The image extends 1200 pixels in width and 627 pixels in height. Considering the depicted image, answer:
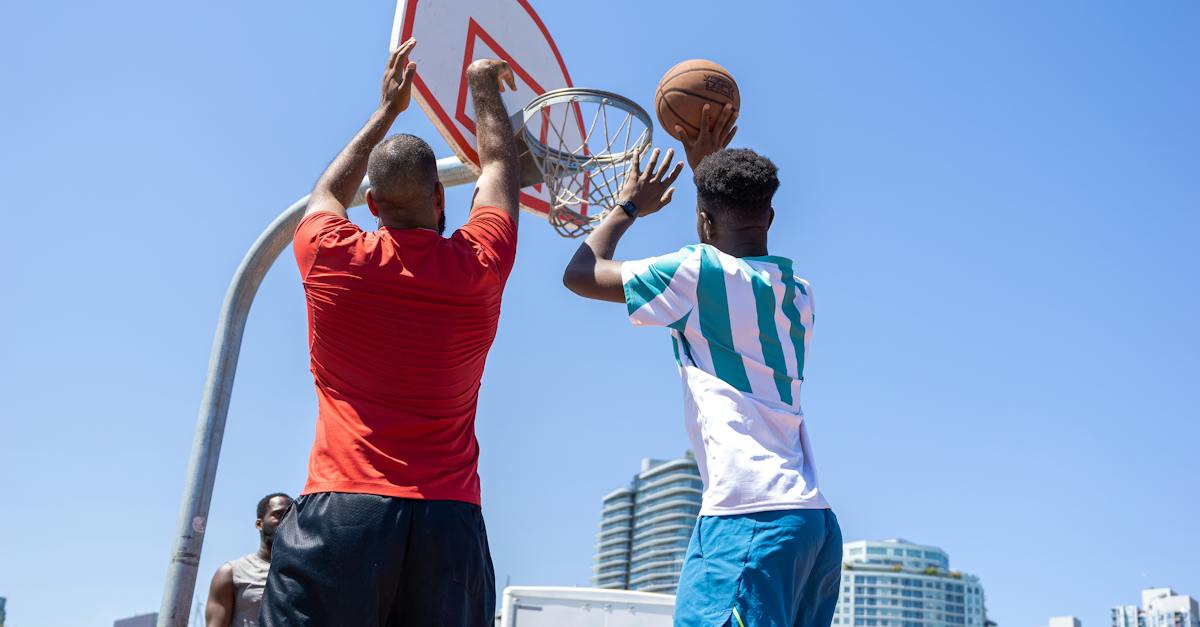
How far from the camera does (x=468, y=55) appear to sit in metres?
7.57

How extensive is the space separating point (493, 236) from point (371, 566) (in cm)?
128

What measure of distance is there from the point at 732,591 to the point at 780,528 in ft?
0.87

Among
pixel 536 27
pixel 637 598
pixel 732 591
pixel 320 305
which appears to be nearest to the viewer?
pixel 732 591

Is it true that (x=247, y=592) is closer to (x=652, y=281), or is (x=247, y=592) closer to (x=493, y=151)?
(x=493, y=151)

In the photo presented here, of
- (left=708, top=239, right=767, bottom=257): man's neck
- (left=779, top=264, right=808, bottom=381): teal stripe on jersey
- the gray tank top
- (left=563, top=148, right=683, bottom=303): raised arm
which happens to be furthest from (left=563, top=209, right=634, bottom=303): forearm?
the gray tank top

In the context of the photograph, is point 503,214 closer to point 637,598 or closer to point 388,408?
point 388,408

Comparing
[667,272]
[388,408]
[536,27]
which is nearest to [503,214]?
[667,272]

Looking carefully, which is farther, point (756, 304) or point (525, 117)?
point (525, 117)

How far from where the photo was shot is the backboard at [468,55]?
697 centimetres

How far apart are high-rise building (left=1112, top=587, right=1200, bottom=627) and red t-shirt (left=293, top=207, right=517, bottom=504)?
133 m

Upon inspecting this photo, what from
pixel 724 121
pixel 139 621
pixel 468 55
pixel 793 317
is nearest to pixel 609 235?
pixel 793 317

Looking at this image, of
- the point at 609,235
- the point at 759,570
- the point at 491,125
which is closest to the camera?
the point at 759,570

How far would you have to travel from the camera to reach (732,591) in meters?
3.59

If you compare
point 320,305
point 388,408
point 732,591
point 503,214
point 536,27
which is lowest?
point 732,591
